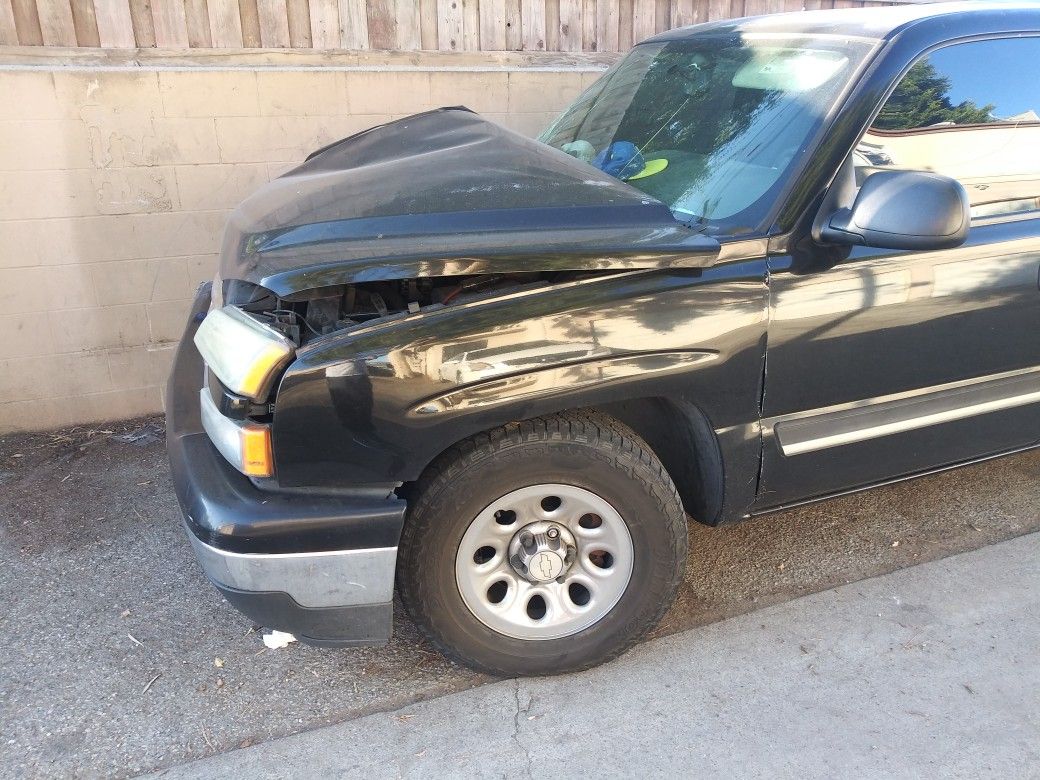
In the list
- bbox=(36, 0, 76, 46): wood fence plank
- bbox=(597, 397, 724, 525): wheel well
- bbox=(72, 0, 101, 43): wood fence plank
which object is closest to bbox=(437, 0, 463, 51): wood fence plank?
bbox=(72, 0, 101, 43): wood fence plank

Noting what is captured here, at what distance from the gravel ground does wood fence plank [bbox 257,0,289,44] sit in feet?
7.39

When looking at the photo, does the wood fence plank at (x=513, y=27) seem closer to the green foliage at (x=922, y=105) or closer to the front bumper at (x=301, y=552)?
the green foliage at (x=922, y=105)

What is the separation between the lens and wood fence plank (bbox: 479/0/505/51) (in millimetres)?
4930

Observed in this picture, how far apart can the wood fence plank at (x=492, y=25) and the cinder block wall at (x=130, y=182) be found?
0.24 m

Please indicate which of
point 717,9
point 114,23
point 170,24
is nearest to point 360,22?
point 170,24

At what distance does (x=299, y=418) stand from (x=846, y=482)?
180cm

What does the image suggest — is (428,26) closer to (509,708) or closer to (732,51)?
(732,51)

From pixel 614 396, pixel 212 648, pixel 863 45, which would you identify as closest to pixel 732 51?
pixel 863 45

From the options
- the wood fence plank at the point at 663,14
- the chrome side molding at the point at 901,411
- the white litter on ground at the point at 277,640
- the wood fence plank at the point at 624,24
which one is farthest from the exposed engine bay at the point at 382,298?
the wood fence plank at the point at 663,14

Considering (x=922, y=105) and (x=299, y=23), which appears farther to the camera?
(x=299, y=23)

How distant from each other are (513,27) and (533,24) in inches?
5.1

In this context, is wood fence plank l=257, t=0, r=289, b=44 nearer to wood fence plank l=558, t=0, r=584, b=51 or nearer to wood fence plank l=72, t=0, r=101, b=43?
wood fence plank l=72, t=0, r=101, b=43

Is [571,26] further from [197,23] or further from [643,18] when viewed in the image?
[197,23]

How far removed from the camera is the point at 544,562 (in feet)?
8.34
